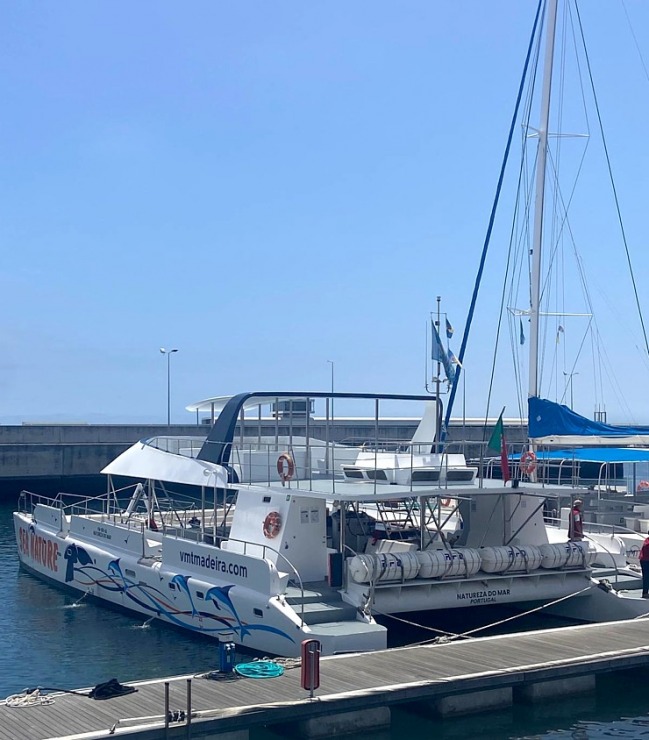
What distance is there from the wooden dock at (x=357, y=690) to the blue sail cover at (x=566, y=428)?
754cm

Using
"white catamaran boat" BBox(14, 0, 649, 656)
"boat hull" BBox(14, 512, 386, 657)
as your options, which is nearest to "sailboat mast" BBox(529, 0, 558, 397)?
"white catamaran boat" BBox(14, 0, 649, 656)

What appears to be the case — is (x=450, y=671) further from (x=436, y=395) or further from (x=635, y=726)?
(x=436, y=395)

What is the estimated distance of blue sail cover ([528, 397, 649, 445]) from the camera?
21.6 metres

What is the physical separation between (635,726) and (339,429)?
40.1 meters

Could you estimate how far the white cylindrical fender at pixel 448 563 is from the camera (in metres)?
15.1

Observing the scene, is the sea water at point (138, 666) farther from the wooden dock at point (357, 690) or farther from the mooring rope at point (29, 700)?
the mooring rope at point (29, 700)

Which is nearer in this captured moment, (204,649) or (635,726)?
(635,726)

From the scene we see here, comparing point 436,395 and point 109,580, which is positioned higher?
point 436,395

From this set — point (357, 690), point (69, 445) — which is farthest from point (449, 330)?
point (69, 445)

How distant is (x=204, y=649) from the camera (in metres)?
16.3

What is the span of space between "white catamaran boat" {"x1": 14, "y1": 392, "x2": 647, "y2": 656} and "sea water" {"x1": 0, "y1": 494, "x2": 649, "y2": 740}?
52 centimetres

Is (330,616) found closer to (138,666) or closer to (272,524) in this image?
(272,524)

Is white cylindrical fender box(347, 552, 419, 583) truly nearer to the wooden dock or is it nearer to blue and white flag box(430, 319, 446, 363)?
the wooden dock

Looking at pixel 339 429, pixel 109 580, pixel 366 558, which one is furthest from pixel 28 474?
pixel 366 558
